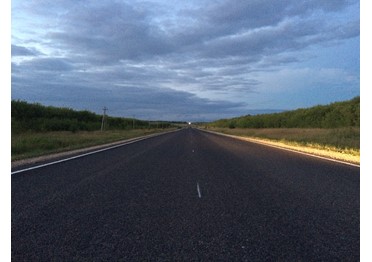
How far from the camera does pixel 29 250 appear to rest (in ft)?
15.6

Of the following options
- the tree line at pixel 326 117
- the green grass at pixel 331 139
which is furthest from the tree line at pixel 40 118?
the tree line at pixel 326 117

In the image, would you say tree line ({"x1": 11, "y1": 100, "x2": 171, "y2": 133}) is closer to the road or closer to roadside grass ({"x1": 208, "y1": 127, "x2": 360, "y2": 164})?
roadside grass ({"x1": 208, "y1": 127, "x2": 360, "y2": 164})

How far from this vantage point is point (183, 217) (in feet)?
21.2

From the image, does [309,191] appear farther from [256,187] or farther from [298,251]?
[298,251]

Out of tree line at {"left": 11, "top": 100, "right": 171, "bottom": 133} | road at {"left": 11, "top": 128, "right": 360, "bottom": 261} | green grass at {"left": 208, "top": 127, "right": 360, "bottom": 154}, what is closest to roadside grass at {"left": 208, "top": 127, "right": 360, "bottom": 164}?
green grass at {"left": 208, "top": 127, "right": 360, "bottom": 154}

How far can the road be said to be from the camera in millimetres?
4762

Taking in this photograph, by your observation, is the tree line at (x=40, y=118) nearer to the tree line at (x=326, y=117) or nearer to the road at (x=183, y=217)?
the road at (x=183, y=217)

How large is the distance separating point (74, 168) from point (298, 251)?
9670 mm

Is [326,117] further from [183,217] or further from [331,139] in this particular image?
[183,217]

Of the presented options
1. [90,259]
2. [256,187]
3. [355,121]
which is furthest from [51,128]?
[90,259]

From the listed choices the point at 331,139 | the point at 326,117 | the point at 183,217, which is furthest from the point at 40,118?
the point at 183,217

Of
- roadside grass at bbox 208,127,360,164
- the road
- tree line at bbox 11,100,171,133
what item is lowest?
the road

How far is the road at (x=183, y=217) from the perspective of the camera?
476 centimetres

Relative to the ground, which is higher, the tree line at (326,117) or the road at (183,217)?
the tree line at (326,117)
